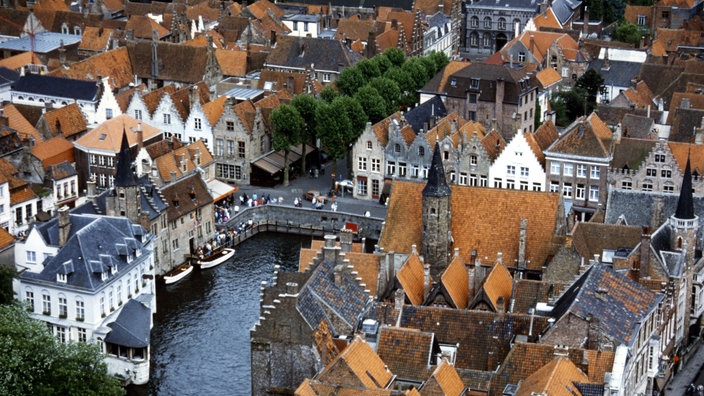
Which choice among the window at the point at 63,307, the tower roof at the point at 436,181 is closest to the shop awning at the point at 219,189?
the window at the point at 63,307

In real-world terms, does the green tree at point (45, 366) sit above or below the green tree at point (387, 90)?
below

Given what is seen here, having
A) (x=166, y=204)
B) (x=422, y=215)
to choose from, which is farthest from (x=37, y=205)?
(x=422, y=215)

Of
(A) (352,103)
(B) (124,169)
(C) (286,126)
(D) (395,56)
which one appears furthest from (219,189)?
(D) (395,56)

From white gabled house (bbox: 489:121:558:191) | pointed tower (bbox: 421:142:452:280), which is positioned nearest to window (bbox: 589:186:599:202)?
white gabled house (bbox: 489:121:558:191)

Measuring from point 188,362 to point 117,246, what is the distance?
1187 centimetres

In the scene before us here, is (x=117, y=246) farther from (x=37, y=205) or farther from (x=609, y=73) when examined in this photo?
(x=609, y=73)

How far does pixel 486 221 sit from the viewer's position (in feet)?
409

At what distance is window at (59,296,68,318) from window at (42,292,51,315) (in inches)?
41.9

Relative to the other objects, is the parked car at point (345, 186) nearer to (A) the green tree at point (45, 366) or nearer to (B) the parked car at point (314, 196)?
(B) the parked car at point (314, 196)

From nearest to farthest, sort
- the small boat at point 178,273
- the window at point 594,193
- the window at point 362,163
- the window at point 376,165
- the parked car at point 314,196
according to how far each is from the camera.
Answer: the small boat at point 178,273 < the window at point 594,193 < the parked car at point 314,196 < the window at point 376,165 < the window at point 362,163

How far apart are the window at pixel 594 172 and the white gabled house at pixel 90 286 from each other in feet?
170

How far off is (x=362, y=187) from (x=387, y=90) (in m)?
18.8

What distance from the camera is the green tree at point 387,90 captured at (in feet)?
579

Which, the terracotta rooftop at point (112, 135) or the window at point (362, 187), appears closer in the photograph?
the terracotta rooftop at point (112, 135)
